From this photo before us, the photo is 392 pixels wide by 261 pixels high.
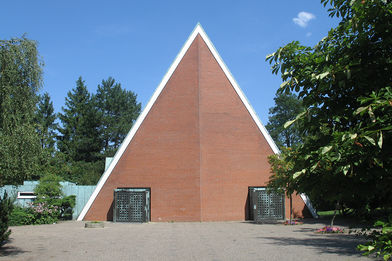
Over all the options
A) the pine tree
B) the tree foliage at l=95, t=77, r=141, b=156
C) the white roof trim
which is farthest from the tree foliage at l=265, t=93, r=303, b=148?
the white roof trim

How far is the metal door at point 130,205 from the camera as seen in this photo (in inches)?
894

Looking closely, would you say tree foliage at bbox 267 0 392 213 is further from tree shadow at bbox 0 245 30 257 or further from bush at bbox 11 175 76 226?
bush at bbox 11 175 76 226

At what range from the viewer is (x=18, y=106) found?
9789 mm

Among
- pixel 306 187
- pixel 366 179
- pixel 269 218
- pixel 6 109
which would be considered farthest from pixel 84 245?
pixel 269 218

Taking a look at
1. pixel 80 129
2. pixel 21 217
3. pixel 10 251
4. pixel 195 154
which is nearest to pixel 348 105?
pixel 10 251

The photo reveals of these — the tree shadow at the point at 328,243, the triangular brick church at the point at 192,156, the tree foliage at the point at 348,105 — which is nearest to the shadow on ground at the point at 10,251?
the tree shadow at the point at 328,243

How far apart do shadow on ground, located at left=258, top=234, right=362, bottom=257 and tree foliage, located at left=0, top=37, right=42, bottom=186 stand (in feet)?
Result: 30.4

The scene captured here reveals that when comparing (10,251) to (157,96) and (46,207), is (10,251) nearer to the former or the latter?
(46,207)

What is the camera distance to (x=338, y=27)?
14.9 ft

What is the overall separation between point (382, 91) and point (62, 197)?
25.2 metres

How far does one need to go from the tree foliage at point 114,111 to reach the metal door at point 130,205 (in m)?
31.6

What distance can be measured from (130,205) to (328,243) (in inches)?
529

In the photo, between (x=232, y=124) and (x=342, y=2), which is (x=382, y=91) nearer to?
(x=342, y=2)

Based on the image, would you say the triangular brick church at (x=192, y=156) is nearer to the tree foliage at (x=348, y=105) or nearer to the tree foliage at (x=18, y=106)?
the tree foliage at (x=18, y=106)
